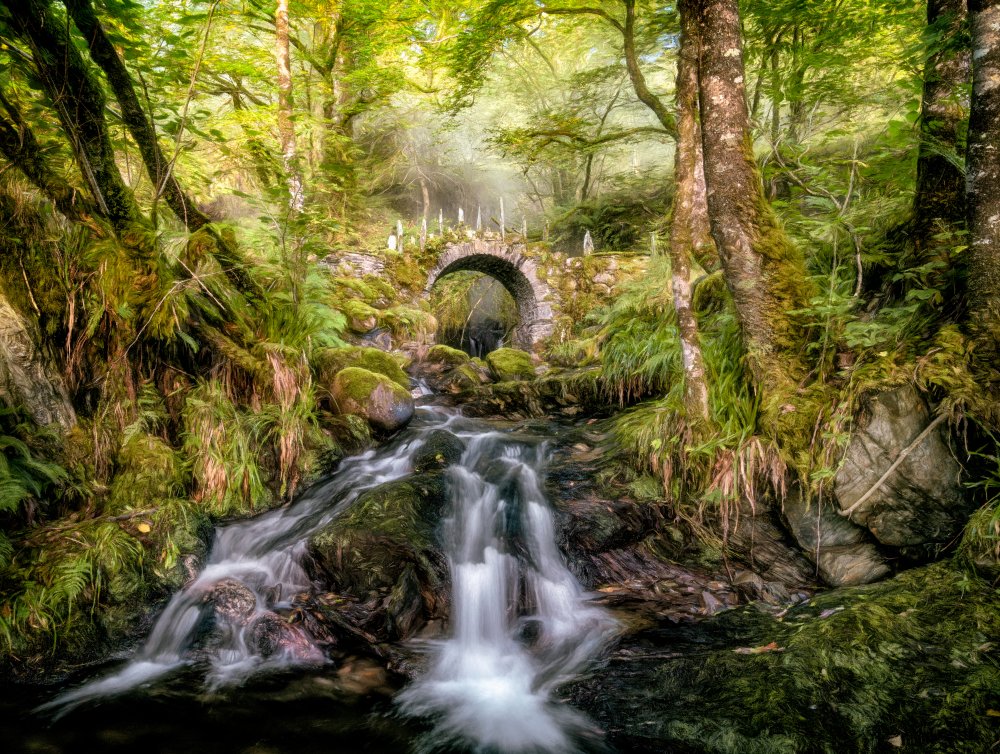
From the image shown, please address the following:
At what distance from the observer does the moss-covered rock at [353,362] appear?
6.02 meters

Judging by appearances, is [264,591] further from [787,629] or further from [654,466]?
[787,629]

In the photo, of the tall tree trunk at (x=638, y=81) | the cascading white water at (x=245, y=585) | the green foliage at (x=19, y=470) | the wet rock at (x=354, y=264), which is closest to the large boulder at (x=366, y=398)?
the cascading white water at (x=245, y=585)

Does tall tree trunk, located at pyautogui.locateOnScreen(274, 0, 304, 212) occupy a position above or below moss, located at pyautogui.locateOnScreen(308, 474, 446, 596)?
above

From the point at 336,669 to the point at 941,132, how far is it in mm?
5503

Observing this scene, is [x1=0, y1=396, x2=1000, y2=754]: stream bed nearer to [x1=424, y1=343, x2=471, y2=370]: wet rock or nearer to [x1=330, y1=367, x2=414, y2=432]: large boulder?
[x1=330, y1=367, x2=414, y2=432]: large boulder

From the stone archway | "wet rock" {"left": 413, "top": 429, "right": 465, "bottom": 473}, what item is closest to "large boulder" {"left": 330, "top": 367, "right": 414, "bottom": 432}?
"wet rock" {"left": 413, "top": 429, "right": 465, "bottom": 473}

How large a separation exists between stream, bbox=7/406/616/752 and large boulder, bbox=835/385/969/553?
190 cm

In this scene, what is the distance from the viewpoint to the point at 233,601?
340cm

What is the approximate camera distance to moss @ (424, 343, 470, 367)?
11.1m

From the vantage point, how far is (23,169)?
11.2 feet

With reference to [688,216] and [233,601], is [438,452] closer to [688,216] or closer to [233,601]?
[233,601]

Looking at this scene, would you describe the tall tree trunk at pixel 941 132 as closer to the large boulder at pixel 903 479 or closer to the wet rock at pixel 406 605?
the large boulder at pixel 903 479

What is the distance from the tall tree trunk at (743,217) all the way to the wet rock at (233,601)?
4.11m

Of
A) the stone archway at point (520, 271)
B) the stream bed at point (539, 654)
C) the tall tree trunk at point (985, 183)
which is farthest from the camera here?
the stone archway at point (520, 271)
